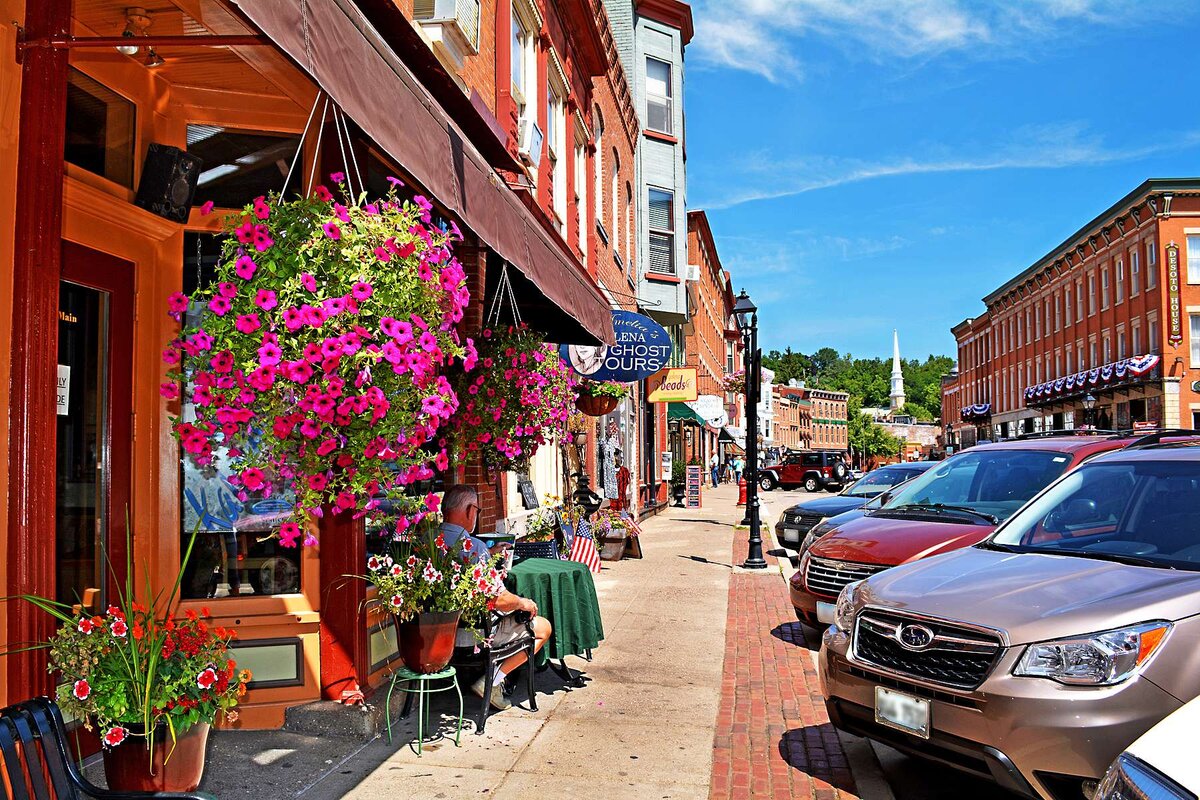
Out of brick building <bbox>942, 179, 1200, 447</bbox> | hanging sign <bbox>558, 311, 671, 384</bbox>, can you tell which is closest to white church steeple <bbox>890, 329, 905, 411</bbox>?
brick building <bbox>942, 179, 1200, 447</bbox>

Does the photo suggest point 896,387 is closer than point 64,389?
No

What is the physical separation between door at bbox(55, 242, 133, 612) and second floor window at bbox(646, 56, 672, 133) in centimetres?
1931

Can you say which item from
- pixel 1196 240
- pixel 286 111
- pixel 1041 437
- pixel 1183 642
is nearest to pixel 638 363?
pixel 1041 437

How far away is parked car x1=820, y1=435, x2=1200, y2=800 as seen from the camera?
3812 mm

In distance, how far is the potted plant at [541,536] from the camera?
8359 mm

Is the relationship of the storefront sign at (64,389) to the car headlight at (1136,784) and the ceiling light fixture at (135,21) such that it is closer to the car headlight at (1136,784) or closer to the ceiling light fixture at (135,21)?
the ceiling light fixture at (135,21)

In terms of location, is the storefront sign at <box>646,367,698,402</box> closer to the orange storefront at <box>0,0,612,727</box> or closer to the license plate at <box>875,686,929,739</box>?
the orange storefront at <box>0,0,612,727</box>

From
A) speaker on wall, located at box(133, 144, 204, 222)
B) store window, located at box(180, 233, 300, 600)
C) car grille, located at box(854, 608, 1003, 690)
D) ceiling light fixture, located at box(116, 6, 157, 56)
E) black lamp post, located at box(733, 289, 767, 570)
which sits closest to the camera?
car grille, located at box(854, 608, 1003, 690)

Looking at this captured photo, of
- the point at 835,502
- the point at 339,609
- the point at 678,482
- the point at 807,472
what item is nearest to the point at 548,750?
the point at 339,609

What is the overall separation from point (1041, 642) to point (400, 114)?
3.49 m

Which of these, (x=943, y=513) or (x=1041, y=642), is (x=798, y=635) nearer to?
(x=943, y=513)

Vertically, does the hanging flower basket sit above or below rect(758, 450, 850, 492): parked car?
above

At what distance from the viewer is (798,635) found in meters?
9.30

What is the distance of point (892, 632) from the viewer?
4.66m
